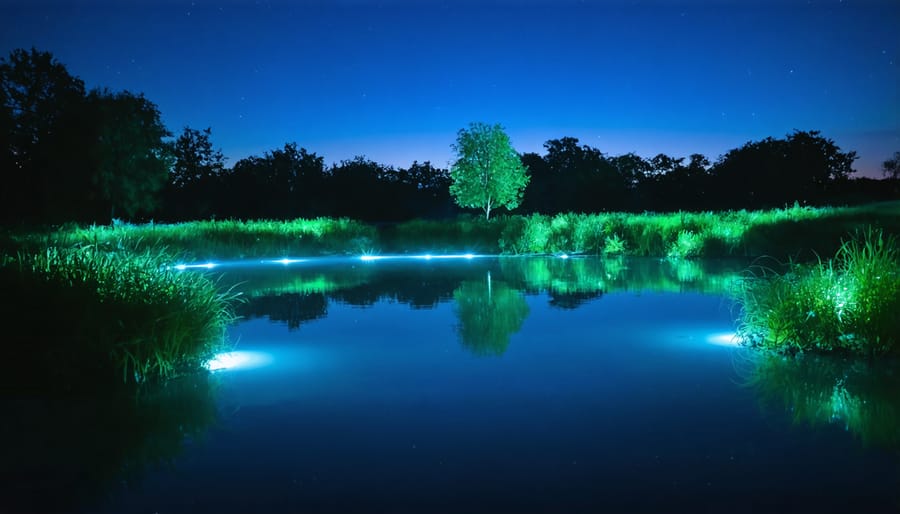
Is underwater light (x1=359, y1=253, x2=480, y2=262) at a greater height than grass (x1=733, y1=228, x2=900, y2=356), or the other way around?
grass (x1=733, y1=228, x2=900, y2=356)

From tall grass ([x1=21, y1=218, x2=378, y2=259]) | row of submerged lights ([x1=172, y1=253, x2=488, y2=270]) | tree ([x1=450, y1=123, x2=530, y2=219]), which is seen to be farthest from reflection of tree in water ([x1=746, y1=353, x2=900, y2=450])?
tree ([x1=450, y1=123, x2=530, y2=219])

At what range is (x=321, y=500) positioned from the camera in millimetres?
4039

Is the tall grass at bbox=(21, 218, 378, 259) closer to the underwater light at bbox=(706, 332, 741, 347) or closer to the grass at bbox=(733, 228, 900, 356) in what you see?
the underwater light at bbox=(706, 332, 741, 347)

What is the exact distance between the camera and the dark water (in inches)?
161

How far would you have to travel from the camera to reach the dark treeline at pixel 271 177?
39.9m

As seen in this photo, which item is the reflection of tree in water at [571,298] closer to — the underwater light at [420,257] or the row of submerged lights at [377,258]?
the row of submerged lights at [377,258]

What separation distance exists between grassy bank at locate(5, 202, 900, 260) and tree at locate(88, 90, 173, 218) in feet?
45.1

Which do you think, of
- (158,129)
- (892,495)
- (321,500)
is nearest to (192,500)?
(321,500)

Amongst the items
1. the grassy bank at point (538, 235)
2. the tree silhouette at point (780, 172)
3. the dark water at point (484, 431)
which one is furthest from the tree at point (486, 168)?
the dark water at point (484, 431)

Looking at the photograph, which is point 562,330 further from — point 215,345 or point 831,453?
point 831,453

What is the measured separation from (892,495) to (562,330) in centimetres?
577

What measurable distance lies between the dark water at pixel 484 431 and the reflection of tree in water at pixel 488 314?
0.10 m

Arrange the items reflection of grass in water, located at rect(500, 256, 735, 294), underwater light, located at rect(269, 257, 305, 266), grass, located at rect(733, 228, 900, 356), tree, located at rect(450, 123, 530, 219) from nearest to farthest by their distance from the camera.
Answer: grass, located at rect(733, 228, 900, 356), reflection of grass in water, located at rect(500, 256, 735, 294), underwater light, located at rect(269, 257, 305, 266), tree, located at rect(450, 123, 530, 219)

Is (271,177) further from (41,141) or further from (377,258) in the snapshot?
(377,258)
